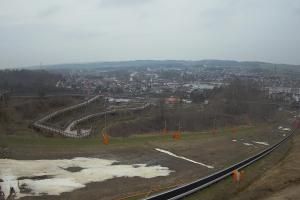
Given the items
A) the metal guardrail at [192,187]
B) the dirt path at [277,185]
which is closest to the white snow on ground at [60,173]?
the metal guardrail at [192,187]

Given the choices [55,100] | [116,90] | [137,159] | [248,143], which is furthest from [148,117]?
[116,90]

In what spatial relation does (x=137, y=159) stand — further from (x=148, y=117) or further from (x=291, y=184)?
(x=148, y=117)

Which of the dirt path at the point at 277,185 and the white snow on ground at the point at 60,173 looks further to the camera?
the white snow on ground at the point at 60,173

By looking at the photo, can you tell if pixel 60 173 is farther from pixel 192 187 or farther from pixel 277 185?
pixel 277 185

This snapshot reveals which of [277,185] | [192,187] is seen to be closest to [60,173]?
[192,187]

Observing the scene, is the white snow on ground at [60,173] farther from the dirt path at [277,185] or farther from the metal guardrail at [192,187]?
the dirt path at [277,185]

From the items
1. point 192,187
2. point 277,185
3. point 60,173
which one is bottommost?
point 277,185

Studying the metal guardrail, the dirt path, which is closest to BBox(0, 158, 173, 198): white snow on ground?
the metal guardrail
